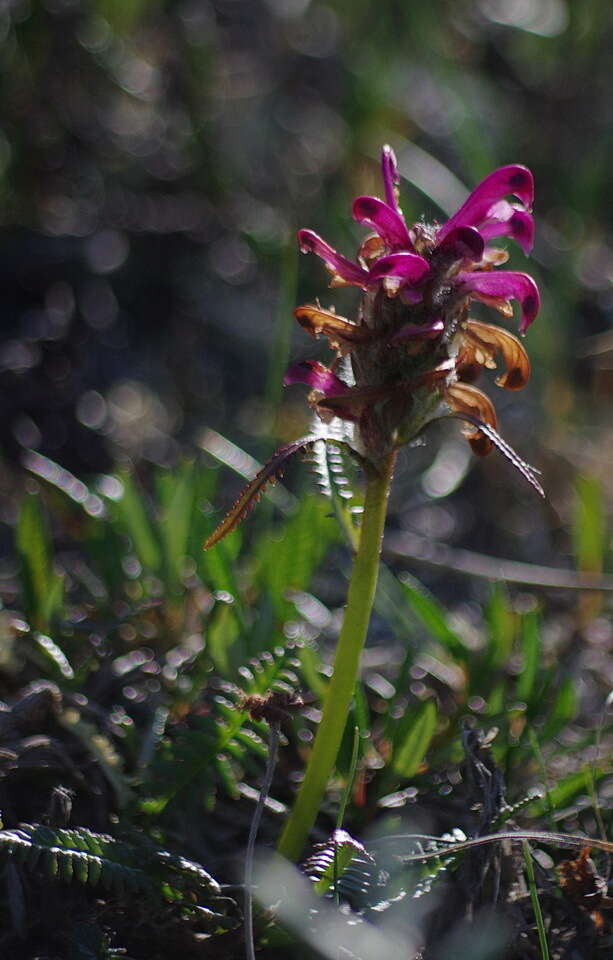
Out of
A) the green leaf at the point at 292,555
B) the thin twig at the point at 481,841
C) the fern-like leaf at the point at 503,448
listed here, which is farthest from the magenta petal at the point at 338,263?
the thin twig at the point at 481,841

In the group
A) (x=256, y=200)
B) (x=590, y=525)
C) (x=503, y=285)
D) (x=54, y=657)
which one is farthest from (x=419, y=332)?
(x=256, y=200)

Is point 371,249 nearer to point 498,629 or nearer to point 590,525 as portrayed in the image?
point 498,629

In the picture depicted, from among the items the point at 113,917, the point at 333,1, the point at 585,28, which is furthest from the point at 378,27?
the point at 113,917

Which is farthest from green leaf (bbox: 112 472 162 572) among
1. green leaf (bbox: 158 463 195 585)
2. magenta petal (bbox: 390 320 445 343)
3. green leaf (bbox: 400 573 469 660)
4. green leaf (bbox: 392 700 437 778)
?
magenta petal (bbox: 390 320 445 343)

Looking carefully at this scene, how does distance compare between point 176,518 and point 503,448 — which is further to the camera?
point 176,518

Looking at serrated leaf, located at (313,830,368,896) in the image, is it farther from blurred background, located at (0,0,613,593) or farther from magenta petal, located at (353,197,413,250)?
blurred background, located at (0,0,613,593)

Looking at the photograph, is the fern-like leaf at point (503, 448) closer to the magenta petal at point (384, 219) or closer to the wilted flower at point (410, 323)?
the wilted flower at point (410, 323)

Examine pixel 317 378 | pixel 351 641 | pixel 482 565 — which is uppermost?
pixel 317 378
